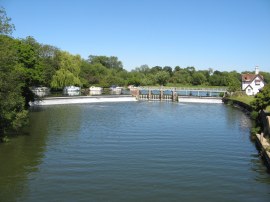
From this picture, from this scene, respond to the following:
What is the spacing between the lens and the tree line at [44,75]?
A: 26.7 meters

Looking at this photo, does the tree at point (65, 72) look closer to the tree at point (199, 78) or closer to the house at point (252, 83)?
the house at point (252, 83)

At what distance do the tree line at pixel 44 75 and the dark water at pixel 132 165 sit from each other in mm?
3049

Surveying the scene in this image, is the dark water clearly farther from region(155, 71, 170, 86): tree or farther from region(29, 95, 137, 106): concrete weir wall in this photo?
region(155, 71, 170, 86): tree

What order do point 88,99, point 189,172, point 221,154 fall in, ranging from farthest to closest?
point 88,99 → point 221,154 → point 189,172

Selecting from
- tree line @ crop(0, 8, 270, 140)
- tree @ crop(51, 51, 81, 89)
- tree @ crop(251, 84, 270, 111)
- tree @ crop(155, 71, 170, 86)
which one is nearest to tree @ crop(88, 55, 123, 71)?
tree line @ crop(0, 8, 270, 140)

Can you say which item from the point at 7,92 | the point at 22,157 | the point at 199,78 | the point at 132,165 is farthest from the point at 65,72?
the point at 199,78

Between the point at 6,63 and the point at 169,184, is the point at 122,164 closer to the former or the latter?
the point at 169,184

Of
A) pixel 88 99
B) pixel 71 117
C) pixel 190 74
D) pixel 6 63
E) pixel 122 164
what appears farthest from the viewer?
pixel 190 74

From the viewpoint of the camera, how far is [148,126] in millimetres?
37188

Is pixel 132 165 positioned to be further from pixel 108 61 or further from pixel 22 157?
pixel 108 61

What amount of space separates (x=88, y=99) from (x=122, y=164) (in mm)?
48035

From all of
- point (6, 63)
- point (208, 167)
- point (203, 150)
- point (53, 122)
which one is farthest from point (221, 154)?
point (53, 122)

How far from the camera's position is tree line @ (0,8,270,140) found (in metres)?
26.7

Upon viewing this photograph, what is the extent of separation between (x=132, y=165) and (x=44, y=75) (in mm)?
46310
